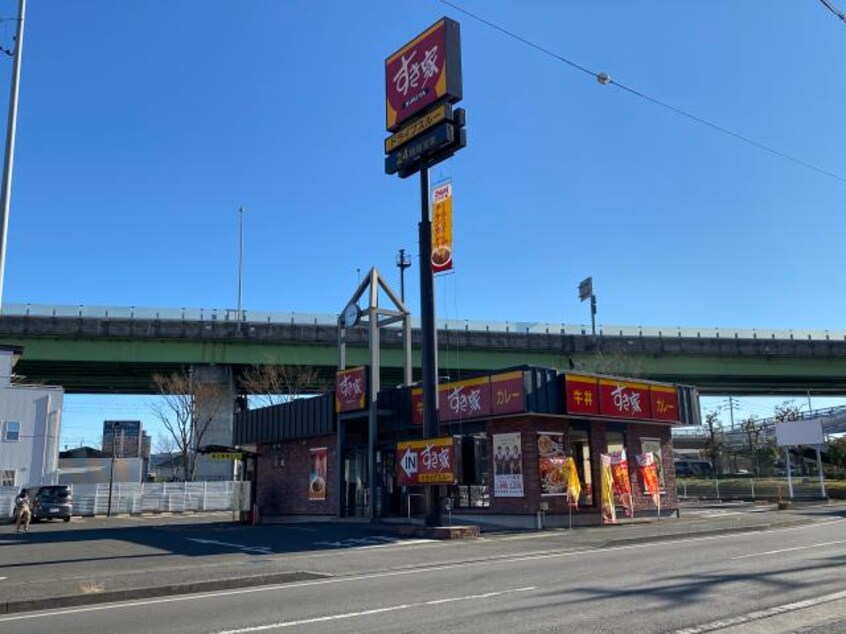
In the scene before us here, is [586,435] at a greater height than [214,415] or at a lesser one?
lesser

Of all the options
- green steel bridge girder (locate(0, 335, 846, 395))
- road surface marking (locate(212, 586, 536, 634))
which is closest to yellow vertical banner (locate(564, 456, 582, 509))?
road surface marking (locate(212, 586, 536, 634))

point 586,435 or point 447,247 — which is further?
point 586,435

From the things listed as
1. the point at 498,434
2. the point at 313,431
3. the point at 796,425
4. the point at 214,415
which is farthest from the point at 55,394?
the point at 796,425

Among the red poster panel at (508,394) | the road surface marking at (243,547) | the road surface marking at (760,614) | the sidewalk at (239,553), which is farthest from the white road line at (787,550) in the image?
the road surface marking at (243,547)

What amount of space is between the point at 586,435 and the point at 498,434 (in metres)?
3.40

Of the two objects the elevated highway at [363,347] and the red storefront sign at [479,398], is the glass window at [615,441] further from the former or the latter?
the elevated highway at [363,347]

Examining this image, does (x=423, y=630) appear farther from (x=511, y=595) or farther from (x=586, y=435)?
(x=586, y=435)

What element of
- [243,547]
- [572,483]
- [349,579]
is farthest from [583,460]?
[349,579]

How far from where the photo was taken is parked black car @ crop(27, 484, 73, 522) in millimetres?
38594

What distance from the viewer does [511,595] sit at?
34.2 ft

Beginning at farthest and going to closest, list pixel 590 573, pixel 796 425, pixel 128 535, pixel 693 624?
pixel 796 425
pixel 128 535
pixel 590 573
pixel 693 624

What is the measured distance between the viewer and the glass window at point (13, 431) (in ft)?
167

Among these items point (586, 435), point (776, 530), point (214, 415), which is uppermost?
point (214, 415)

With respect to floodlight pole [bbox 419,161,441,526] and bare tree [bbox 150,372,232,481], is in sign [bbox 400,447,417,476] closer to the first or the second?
floodlight pole [bbox 419,161,441,526]
